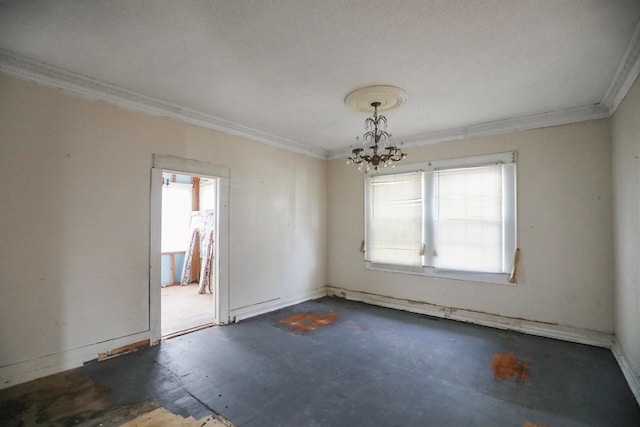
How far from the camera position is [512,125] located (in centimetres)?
402

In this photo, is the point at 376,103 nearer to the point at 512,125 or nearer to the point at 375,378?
the point at 512,125

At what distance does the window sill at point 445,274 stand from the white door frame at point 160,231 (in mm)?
2510

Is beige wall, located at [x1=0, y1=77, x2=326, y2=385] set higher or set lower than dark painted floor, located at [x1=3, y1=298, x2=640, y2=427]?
higher

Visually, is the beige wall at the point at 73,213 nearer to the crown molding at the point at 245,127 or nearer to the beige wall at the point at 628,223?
the crown molding at the point at 245,127

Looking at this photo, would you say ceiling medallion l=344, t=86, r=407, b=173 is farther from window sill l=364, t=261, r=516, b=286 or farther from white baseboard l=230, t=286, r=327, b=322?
Result: white baseboard l=230, t=286, r=327, b=322

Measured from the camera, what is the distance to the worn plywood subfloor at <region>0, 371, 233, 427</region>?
212 centimetres

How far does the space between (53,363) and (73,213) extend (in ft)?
4.53

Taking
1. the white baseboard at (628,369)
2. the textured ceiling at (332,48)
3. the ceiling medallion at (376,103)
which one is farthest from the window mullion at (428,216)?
the white baseboard at (628,369)

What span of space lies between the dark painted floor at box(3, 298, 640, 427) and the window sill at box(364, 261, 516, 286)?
66 cm

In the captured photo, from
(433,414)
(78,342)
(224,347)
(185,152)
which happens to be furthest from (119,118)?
(433,414)

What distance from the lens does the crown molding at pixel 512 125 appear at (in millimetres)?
3547

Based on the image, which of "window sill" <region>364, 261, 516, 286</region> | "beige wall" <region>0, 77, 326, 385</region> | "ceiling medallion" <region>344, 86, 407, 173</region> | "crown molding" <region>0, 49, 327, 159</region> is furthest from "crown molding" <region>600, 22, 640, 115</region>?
"beige wall" <region>0, 77, 326, 385</region>

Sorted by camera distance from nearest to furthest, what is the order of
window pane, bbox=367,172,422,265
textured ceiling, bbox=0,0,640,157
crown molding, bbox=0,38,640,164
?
textured ceiling, bbox=0,0,640,157 < crown molding, bbox=0,38,640,164 < window pane, bbox=367,172,422,265

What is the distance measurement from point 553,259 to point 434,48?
307 centimetres
